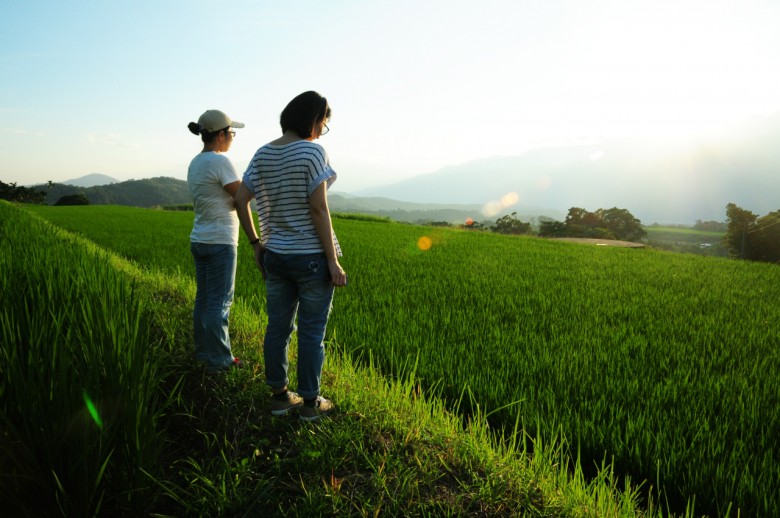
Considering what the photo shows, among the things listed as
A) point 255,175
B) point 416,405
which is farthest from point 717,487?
point 255,175

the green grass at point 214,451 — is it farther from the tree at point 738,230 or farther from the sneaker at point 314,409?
the tree at point 738,230

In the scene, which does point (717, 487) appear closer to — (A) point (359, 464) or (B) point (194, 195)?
(A) point (359, 464)

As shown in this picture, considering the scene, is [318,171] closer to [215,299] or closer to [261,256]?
[261,256]

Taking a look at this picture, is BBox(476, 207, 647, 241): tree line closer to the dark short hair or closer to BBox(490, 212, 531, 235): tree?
BBox(490, 212, 531, 235): tree

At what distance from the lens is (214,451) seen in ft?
6.53

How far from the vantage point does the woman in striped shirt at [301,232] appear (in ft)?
6.41

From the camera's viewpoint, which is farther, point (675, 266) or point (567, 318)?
point (675, 266)

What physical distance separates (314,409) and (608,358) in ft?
7.81

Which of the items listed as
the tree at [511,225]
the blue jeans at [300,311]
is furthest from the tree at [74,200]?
the blue jeans at [300,311]

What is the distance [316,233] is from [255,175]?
0.46 m

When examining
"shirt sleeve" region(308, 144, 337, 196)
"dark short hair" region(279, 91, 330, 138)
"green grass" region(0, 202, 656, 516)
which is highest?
"dark short hair" region(279, 91, 330, 138)

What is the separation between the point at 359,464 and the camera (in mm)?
1791

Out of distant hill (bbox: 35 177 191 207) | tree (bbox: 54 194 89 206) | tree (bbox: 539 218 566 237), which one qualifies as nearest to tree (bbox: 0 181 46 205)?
tree (bbox: 54 194 89 206)

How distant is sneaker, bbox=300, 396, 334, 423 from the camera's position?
6.89 ft
